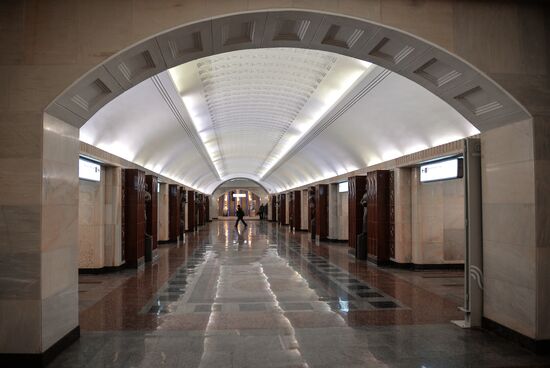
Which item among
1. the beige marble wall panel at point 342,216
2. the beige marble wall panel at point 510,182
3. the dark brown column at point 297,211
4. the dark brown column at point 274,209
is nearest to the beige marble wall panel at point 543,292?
the beige marble wall panel at point 510,182

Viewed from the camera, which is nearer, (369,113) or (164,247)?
(369,113)

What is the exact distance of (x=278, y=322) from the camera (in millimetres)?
5996

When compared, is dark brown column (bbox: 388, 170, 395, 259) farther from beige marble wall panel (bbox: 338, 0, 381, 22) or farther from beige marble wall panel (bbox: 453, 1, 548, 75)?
beige marble wall panel (bbox: 338, 0, 381, 22)

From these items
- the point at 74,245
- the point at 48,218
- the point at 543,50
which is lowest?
the point at 74,245

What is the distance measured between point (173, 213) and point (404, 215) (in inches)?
449

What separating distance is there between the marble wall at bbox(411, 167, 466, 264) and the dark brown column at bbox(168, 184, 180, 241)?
37.8 ft

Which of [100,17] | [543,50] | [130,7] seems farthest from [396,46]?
[100,17]

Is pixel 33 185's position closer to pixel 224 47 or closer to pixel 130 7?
pixel 130 7

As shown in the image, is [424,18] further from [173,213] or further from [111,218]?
[173,213]

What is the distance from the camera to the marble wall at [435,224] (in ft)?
36.9

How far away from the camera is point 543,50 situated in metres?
5.07

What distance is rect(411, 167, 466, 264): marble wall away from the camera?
11.2 meters

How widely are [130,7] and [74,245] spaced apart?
2.75 meters

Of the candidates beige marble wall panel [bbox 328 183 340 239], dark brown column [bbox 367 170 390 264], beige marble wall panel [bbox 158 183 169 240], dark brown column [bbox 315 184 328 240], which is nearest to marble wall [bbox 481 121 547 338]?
dark brown column [bbox 367 170 390 264]
